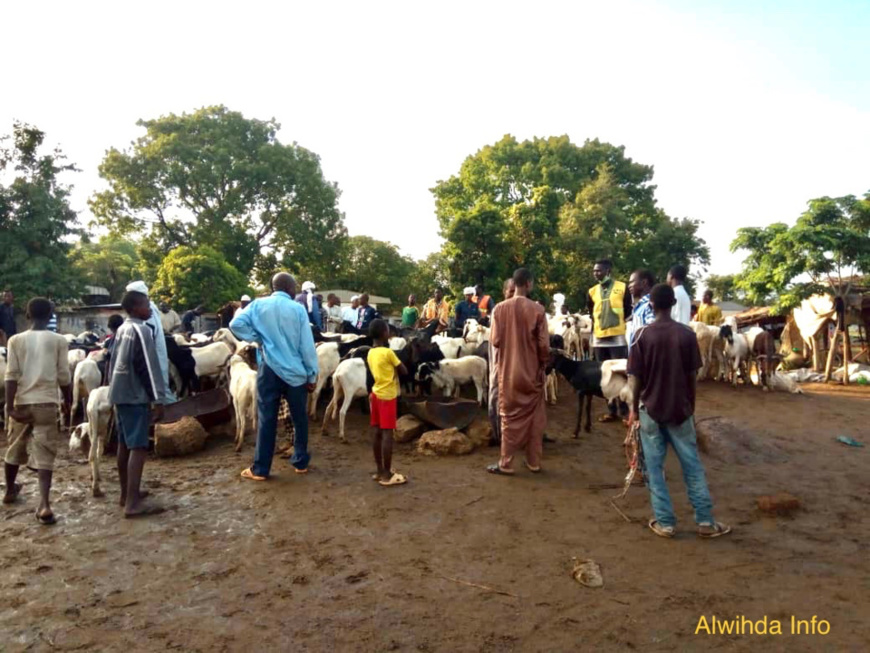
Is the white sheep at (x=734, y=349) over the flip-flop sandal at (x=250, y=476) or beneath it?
over

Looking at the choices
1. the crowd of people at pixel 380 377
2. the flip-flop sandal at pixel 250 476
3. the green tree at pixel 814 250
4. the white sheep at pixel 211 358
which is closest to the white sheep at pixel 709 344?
the green tree at pixel 814 250

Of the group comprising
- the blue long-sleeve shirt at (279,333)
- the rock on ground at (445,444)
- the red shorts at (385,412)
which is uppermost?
the blue long-sleeve shirt at (279,333)

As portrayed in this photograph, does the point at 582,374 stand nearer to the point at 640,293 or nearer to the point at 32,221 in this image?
the point at 640,293

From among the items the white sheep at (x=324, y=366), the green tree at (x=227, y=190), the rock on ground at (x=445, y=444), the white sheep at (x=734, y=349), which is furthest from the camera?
the green tree at (x=227, y=190)

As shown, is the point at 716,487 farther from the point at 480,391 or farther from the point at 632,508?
the point at 480,391

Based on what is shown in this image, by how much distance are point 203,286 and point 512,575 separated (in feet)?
76.1

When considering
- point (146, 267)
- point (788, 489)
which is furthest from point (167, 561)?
point (146, 267)

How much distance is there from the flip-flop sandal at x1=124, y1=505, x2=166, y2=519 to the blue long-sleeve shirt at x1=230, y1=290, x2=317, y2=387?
170 cm

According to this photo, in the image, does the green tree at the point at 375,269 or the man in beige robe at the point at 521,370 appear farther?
the green tree at the point at 375,269

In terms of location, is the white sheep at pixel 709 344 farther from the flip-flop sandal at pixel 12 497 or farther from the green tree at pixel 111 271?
the green tree at pixel 111 271

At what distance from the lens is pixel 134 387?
5340mm

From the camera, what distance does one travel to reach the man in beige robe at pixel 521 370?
6.44m

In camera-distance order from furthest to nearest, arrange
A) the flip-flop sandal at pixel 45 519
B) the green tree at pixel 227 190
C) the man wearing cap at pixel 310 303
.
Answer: the green tree at pixel 227 190
the man wearing cap at pixel 310 303
the flip-flop sandal at pixel 45 519

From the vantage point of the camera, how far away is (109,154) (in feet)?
107
